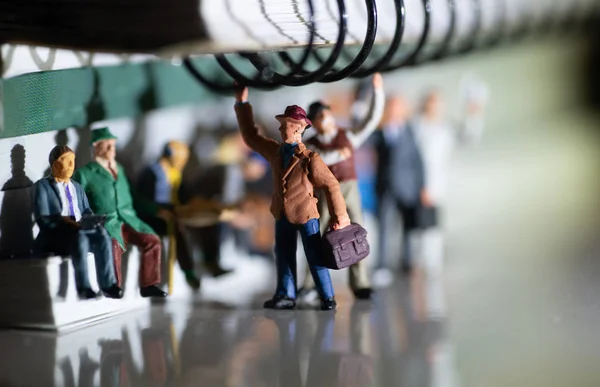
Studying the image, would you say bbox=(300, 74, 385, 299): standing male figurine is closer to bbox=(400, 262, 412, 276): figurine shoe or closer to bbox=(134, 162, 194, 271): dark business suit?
bbox=(134, 162, 194, 271): dark business suit

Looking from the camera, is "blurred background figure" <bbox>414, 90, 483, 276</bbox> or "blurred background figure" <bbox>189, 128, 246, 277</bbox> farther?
"blurred background figure" <bbox>414, 90, 483, 276</bbox>

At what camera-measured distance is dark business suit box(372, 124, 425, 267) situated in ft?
3.76

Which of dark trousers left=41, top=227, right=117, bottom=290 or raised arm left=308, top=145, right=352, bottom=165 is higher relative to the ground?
raised arm left=308, top=145, right=352, bottom=165

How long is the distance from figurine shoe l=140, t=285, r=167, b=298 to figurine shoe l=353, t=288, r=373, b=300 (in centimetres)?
21

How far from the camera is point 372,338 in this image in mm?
772

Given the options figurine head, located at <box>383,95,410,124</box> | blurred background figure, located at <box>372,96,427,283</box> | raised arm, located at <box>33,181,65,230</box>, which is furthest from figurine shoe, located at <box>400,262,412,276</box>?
raised arm, located at <box>33,181,65,230</box>

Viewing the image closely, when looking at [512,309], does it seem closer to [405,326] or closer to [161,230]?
[405,326]

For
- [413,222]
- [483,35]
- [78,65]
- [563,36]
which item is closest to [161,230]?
[78,65]

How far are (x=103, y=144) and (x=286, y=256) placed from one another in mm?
218

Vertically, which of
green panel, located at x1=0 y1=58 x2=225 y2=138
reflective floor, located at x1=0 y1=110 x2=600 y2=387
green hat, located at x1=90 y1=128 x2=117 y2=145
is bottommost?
reflective floor, located at x1=0 y1=110 x2=600 y2=387

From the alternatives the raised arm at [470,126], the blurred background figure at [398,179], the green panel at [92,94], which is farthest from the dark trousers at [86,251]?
the raised arm at [470,126]

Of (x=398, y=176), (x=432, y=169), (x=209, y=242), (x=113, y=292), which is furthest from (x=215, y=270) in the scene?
(x=432, y=169)

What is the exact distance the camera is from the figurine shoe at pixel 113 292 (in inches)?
28.5

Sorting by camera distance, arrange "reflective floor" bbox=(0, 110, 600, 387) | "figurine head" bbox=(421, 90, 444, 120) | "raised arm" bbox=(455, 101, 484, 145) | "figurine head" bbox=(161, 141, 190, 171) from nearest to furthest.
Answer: "reflective floor" bbox=(0, 110, 600, 387)
"figurine head" bbox=(161, 141, 190, 171)
"figurine head" bbox=(421, 90, 444, 120)
"raised arm" bbox=(455, 101, 484, 145)
